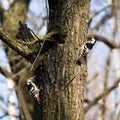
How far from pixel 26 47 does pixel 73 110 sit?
0.52m

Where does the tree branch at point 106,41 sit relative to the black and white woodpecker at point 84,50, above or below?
above

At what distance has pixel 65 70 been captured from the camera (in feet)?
9.41

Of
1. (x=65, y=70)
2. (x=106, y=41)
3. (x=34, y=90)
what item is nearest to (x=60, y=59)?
(x=65, y=70)

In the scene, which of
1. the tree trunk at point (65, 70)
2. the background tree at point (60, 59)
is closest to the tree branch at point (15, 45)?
the background tree at point (60, 59)

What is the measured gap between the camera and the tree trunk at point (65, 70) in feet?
9.27

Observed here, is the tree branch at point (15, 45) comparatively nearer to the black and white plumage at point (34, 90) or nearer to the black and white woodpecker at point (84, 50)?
the black and white plumage at point (34, 90)

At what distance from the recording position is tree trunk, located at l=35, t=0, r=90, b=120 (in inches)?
111

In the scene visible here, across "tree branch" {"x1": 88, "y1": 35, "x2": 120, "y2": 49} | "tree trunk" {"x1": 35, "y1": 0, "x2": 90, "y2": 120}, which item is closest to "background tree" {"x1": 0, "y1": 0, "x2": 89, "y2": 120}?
"tree trunk" {"x1": 35, "y1": 0, "x2": 90, "y2": 120}

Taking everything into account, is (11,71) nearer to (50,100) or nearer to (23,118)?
(23,118)

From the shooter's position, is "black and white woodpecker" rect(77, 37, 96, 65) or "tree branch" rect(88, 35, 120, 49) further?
"tree branch" rect(88, 35, 120, 49)

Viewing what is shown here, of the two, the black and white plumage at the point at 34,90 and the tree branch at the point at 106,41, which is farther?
the tree branch at the point at 106,41

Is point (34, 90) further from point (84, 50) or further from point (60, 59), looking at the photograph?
point (84, 50)

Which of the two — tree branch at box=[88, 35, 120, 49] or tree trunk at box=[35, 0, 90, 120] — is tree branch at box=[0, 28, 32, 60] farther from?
tree branch at box=[88, 35, 120, 49]

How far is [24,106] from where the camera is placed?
632cm
